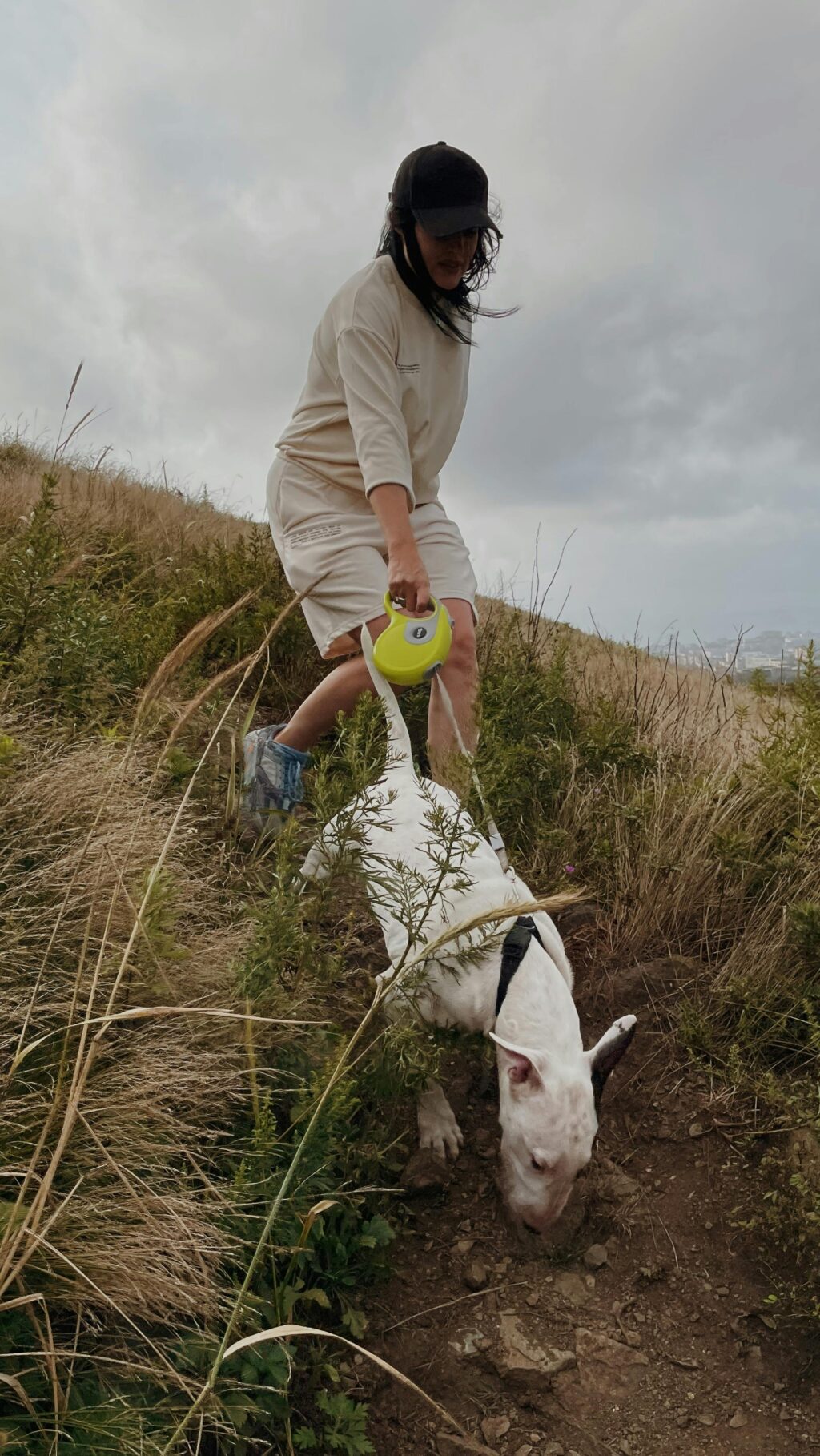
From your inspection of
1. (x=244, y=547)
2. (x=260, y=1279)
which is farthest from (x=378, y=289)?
(x=260, y=1279)

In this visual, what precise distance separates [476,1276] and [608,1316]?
1.33 feet

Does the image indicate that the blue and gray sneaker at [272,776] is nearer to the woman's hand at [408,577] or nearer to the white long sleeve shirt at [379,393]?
the woman's hand at [408,577]

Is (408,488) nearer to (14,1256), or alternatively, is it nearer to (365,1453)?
(14,1256)

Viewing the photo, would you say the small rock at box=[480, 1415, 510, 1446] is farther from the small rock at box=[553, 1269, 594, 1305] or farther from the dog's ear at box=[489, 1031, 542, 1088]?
the dog's ear at box=[489, 1031, 542, 1088]

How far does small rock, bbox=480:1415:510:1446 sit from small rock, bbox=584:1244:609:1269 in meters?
0.55

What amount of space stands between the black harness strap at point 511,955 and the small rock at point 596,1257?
0.79 meters

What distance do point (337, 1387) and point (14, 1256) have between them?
946 mm

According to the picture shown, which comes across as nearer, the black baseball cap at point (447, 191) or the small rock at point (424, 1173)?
the small rock at point (424, 1173)

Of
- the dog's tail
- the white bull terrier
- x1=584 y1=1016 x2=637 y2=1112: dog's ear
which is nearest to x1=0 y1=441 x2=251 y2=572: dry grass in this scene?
the dog's tail

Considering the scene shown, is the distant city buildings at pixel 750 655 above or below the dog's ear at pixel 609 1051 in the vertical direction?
above

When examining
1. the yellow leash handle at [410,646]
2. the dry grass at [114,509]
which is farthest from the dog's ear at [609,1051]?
the dry grass at [114,509]

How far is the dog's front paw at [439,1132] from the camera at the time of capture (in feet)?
9.71

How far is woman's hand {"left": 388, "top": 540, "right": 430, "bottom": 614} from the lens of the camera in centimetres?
348

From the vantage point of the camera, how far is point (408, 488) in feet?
12.0
